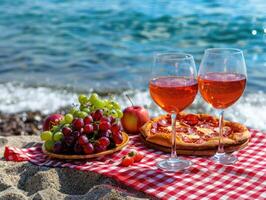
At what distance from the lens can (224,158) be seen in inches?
117

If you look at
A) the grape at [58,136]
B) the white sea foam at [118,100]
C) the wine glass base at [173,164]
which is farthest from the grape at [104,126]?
the white sea foam at [118,100]

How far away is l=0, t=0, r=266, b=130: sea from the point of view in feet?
27.9

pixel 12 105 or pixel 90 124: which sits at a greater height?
pixel 90 124

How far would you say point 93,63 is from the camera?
1080cm

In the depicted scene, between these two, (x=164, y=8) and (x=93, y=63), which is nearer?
(x=93, y=63)

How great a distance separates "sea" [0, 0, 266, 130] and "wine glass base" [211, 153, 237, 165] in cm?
413

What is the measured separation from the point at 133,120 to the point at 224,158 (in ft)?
2.83

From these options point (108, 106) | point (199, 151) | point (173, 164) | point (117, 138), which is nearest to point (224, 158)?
point (199, 151)

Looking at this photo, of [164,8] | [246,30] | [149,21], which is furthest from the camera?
[164,8]

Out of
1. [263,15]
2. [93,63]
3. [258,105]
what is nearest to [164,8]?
[263,15]

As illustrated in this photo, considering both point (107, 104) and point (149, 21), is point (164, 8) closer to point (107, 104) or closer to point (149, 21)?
point (149, 21)

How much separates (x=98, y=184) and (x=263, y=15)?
11133 millimetres

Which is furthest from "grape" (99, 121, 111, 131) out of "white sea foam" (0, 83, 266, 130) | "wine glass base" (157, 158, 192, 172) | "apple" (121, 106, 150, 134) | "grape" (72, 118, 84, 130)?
"white sea foam" (0, 83, 266, 130)

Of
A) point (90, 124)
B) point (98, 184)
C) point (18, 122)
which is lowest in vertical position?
point (18, 122)
